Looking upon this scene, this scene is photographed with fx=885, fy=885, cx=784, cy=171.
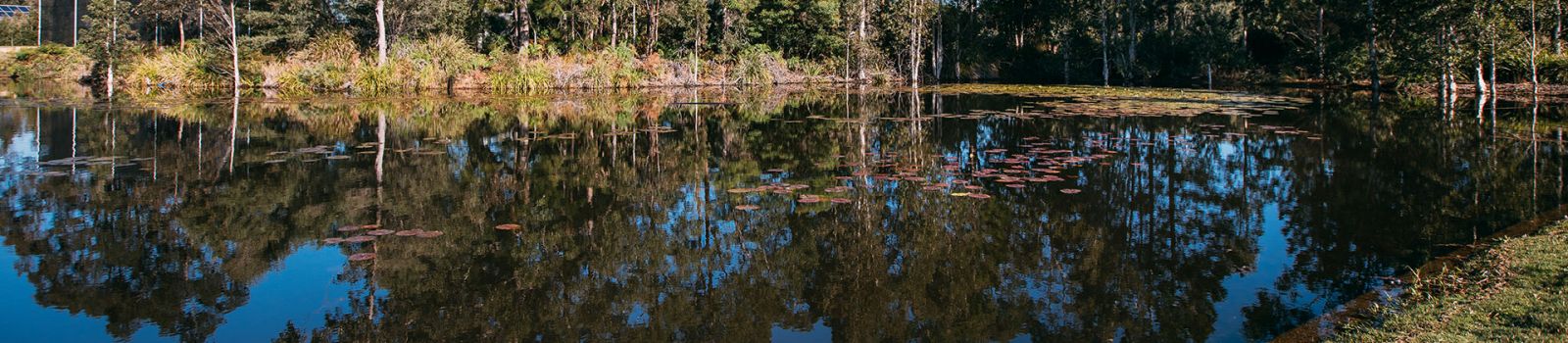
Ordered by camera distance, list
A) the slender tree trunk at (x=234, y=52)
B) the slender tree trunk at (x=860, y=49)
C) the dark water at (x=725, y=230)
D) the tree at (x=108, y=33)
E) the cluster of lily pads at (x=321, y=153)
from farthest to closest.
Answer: the slender tree trunk at (x=860, y=49)
the tree at (x=108, y=33)
the slender tree trunk at (x=234, y=52)
the cluster of lily pads at (x=321, y=153)
the dark water at (x=725, y=230)

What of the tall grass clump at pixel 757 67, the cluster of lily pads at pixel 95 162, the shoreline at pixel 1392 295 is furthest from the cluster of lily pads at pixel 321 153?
the tall grass clump at pixel 757 67

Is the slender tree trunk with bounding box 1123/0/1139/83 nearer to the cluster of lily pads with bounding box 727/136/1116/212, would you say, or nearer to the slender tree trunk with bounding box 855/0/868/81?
the slender tree trunk with bounding box 855/0/868/81

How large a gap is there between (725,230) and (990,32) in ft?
153

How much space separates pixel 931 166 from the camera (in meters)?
11.5

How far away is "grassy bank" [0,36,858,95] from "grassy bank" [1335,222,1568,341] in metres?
28.8

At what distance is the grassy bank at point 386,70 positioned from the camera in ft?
94.8

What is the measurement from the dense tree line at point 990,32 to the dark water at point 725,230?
13958mm

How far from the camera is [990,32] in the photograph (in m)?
51.6

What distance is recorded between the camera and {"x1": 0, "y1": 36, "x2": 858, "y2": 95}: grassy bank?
28906mm

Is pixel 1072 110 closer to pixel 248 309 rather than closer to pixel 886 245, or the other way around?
pixel 886 245

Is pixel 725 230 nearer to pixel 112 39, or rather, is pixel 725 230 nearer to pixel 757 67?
pixel 112 39

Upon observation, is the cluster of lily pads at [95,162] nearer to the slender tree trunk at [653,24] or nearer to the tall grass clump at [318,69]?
the tall grass clump at [318,69]

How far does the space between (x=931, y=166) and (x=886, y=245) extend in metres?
4.74

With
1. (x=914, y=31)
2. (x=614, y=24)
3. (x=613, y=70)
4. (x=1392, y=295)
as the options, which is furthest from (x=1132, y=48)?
(x=1392, y=295)
